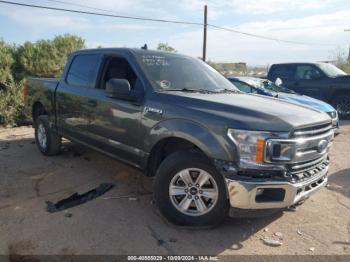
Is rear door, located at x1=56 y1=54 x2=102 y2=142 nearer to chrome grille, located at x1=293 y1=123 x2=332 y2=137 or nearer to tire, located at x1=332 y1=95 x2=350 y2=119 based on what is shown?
chrome grille, located at x1=293 y1=123 x2=332 y2=137

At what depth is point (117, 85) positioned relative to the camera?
160 inches

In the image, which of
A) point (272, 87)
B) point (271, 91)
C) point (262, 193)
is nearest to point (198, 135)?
point (262, 193)

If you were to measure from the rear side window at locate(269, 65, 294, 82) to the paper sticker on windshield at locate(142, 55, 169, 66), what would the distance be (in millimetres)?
8381

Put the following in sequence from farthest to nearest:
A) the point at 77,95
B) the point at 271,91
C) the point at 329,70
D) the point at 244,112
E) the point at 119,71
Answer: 1. the point at 329,70
2. the point at 271,91
3. the point at 77,95
4. the point at 119,71
5. the point at 244,112

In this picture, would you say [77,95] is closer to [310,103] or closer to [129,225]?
[129,225]

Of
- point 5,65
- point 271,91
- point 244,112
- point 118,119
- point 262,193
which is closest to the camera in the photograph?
point 262,193

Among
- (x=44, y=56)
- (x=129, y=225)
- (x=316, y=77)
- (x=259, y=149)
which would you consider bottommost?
(x=129, y=225)

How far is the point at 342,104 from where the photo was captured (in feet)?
38.1

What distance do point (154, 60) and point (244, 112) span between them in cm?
161

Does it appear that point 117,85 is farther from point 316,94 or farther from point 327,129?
point 316,94

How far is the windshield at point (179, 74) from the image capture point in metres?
4.32

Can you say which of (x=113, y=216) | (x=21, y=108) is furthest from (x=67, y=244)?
(x=21, y=108)

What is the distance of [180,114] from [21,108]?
319 inches

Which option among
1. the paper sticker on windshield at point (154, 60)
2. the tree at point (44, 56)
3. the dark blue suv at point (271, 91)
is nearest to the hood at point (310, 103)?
the dark blue suv at point (271, 91)
